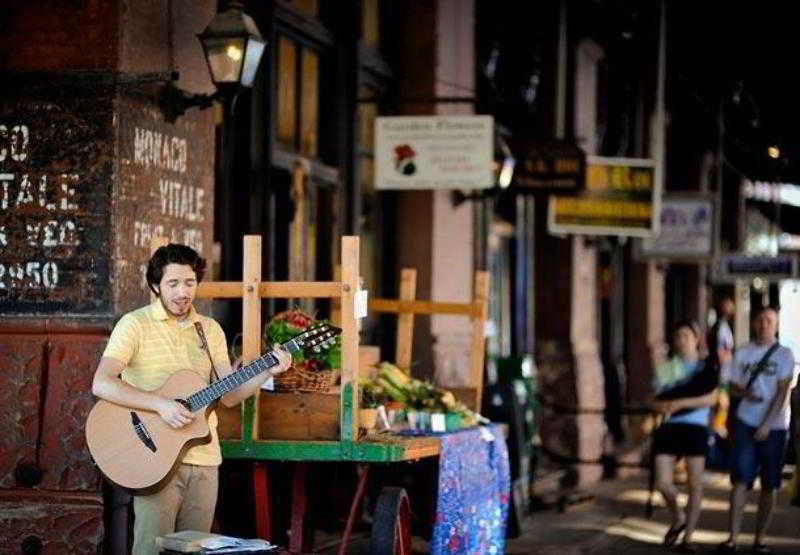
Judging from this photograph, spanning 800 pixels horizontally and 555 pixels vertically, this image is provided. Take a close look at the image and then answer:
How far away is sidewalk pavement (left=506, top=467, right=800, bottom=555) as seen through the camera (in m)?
12.9

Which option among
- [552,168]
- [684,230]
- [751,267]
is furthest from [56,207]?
[751,267]

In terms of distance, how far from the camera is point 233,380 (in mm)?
7758

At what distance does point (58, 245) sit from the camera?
898 centimetres

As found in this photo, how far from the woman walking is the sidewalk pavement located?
298 mm

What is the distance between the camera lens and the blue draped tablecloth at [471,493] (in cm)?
961

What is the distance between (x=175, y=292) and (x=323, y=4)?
6340 mm

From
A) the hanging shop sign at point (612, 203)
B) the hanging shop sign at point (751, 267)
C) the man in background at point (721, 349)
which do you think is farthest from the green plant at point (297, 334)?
the hanging shop sign at point (751, 267)

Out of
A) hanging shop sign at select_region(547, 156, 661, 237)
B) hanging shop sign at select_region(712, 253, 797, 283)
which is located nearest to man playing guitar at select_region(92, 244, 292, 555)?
hanging shop sign at select_region(547, 156, 661, 237)

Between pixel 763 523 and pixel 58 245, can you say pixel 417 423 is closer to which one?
pixel 58 245

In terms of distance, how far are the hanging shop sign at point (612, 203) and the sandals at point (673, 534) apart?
4.38m

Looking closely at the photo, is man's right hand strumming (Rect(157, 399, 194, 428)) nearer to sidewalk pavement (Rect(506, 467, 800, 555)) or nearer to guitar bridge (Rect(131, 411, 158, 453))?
guitar bridge (Rect(131, 411, 158, 453))

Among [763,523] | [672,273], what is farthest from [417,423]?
[672,273]

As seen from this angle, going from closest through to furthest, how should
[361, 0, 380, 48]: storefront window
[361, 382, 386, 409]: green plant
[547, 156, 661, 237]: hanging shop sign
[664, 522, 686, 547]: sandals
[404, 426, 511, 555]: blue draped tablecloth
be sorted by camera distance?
[361, 382, 386, 409]: green plant, [404, 426, 511, 555]: blue draped tablecloth, [664, 522, 686, 547]: sandals, [361, 0, 380, 48]: storefront window, [547, 156, 661, 237]: hanging shop sign

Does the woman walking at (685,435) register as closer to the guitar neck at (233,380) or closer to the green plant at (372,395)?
the green plant at (372,395)
